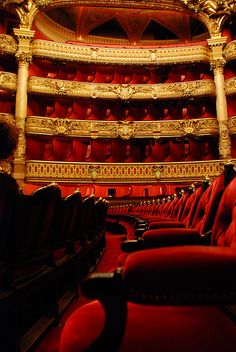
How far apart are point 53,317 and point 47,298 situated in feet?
0.18

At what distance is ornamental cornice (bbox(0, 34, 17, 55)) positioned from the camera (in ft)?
19.9

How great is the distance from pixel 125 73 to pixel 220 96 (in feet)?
7.17

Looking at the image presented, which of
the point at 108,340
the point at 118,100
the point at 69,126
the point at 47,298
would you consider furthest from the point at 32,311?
the point at 118,100

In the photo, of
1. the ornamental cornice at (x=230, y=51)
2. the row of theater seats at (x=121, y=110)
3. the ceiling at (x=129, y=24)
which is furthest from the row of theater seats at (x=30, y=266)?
the ceiling at (x=129, y=24)

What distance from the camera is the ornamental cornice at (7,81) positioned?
238 inches

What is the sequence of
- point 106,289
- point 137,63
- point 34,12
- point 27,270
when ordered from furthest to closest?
point 137,63, point 34,12, point 27,270, point 106,289

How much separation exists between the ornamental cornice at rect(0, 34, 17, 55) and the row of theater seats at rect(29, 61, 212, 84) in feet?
3.09

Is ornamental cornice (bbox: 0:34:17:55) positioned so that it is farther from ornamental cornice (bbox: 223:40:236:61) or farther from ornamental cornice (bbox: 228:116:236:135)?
ornamental cornice (bbox: 228:116:236:135)

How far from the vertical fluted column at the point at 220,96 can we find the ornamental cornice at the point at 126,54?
19 cm

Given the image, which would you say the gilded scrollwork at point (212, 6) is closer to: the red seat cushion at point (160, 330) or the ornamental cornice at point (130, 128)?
the ornamental cornice at point (130, 128)

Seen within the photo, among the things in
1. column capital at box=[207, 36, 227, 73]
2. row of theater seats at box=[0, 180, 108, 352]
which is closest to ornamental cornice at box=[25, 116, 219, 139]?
column capital at box=[207, 36, 227, 73]

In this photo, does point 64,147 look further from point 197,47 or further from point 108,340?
point 108,340

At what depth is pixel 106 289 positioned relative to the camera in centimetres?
34

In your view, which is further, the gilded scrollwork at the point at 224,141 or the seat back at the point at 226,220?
the gilded scrollwork at the point at 224,141
